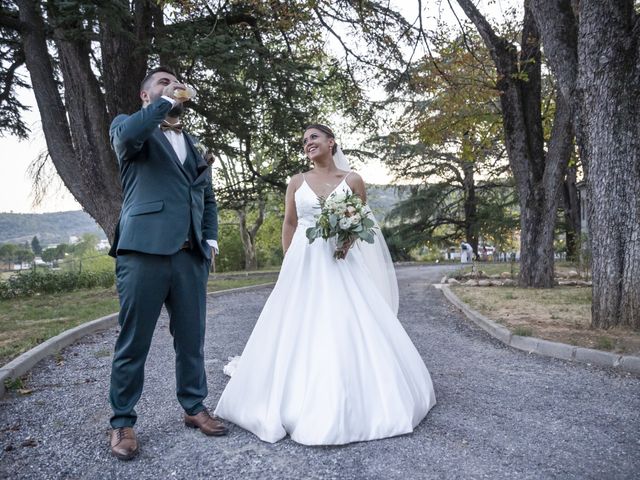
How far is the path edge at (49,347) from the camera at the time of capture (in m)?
4.79

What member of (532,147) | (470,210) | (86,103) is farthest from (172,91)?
(470,210)

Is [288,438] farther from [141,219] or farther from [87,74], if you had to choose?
[87,74]

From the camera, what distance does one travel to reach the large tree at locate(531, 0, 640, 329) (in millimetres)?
5910

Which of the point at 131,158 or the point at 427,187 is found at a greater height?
the point at 427,187

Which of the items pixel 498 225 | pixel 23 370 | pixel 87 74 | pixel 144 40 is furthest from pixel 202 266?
pixel 498 225

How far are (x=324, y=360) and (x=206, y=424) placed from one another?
0.92 m

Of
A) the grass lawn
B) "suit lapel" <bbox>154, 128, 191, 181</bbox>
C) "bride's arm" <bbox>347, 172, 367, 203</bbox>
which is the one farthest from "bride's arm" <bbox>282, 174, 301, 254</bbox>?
the grass lawn

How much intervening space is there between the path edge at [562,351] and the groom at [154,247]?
13.2 ft

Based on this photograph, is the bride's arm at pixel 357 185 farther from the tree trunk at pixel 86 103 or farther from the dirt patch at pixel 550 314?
the tree trunk at pixel 86 103

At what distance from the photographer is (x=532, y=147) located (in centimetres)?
1162

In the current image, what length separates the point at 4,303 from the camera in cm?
1195

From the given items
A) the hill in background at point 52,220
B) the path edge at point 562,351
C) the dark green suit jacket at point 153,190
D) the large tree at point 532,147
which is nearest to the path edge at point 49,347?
the dark green suit jacket at point 153,190

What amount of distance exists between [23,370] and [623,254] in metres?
6.97

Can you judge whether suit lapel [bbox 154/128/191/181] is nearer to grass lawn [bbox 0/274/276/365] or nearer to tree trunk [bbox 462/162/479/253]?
grass lawn [bbox 0/274/276/365]
